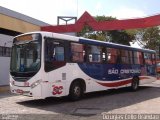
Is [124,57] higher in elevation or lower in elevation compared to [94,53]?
lower

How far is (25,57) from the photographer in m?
13.1

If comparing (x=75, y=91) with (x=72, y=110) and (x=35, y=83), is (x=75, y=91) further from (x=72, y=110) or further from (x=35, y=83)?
(x=72, y=110)

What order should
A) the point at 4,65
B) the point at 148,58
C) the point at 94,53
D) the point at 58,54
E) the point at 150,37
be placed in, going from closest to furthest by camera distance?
the point at 58,54, the point at 94,53, the point at 148,58, the point at 4,65, the point at 150,37

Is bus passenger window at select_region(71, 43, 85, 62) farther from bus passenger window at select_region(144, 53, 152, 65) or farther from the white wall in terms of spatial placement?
the white wall

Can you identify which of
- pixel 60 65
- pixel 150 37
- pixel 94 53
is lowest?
pixel 60 65

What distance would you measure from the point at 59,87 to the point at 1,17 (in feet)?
37.0

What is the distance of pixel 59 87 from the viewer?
13102 mm

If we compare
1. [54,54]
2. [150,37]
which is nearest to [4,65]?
[54,54]

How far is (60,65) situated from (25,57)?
4.81 ft

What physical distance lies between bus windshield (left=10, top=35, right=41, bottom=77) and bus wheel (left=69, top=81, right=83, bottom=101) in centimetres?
223

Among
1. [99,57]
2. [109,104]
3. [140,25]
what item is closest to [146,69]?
[140,25]

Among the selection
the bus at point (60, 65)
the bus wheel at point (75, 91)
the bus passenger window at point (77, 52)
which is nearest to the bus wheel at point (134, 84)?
the bus at point (60, 65)

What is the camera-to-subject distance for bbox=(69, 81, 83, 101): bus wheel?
13.9 meters

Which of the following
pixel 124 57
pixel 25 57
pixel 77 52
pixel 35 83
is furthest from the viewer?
pixel 124 57
